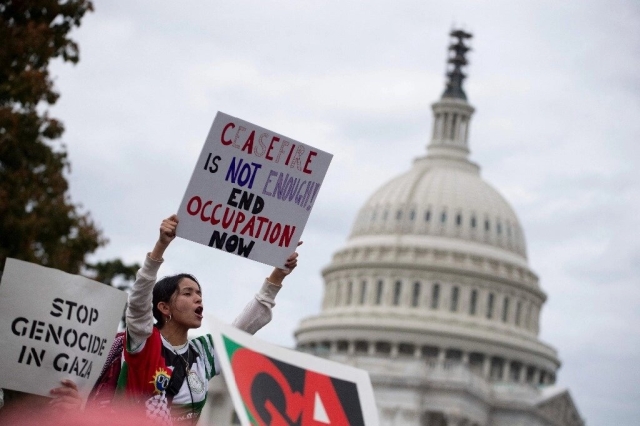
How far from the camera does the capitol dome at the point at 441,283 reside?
123 meters

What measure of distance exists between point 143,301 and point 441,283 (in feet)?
387

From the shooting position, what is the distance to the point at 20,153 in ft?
93.3

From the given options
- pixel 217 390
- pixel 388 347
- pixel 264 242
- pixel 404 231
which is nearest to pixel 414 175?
pixel 404 231

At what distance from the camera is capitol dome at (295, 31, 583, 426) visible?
122688 millimetres

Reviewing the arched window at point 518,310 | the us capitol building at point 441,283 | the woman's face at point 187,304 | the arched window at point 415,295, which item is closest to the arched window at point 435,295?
the us capitol building at point 441,283

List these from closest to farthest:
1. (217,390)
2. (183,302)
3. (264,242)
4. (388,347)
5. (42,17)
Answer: (183,302)
(264,242)
(42,17)
(217,390)
(388,347)

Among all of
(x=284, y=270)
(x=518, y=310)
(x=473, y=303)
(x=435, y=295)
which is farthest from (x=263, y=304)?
(x=518, y=310)

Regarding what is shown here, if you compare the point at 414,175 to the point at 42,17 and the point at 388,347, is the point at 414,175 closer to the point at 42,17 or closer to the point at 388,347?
the point at 388,347

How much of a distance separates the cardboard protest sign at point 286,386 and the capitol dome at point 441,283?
106747 millimetres

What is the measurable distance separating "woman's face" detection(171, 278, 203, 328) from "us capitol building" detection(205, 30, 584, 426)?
350 ft

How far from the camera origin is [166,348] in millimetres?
8945

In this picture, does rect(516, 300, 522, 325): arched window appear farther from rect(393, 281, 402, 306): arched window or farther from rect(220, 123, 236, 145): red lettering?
rect(220, 123, 236, 145): red lettering

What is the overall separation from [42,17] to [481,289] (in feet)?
330

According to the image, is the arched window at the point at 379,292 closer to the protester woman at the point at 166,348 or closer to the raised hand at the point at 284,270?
the raised hand at the point at 284,270
